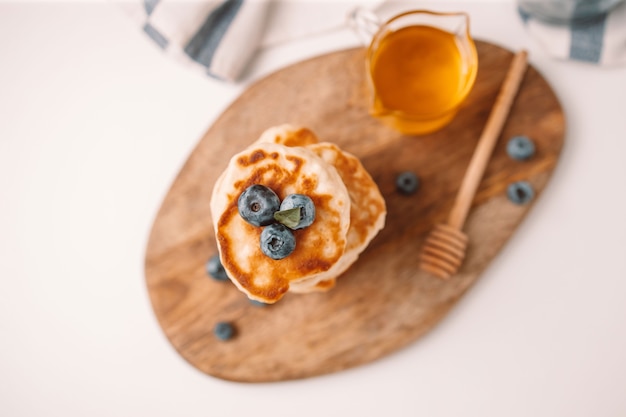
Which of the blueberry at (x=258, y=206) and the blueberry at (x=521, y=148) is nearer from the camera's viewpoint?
the blueberry at (x=258, y=206)

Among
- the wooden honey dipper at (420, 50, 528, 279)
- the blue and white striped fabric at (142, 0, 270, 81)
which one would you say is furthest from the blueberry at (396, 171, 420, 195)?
the blue and white striped fabric at (142, 0, 270, 81)

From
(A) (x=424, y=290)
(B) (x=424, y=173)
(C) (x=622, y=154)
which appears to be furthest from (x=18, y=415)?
(C) (x=622, y=154)

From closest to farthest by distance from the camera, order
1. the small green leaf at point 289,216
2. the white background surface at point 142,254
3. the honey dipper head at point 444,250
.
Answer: the small green leaf at point 289,216 → the honey dipper head at point 444,250 → the white background surface at point 142,254

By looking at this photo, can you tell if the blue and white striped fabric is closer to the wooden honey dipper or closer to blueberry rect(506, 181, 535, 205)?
the wooden honey dipper

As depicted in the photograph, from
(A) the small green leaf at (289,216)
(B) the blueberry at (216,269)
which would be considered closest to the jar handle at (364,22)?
(A) the small green leaf at (289,216)

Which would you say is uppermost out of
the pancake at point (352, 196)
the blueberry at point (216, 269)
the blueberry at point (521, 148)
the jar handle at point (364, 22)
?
the jar handle at point (364, 22)

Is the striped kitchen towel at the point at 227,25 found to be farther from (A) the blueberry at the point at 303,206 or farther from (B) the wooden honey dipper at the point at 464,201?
(A) the blueberry at the point at 303,206
